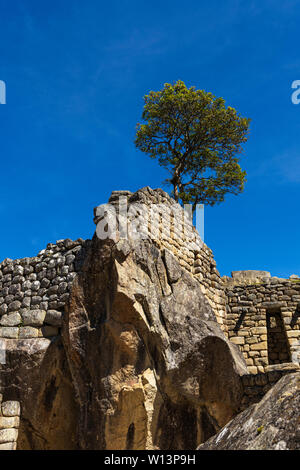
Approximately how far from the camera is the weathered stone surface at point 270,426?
260 centimetres

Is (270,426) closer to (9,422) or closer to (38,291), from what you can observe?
(9,422)

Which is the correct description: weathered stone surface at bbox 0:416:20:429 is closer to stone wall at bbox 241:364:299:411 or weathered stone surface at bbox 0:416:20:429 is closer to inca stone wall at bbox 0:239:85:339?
inca stone wall at bbox 0:239:85:339

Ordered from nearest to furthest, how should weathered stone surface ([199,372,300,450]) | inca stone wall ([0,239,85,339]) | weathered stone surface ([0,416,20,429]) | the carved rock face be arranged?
weathered stone surface ([199,372,300,450]) < the carved rock face < weathered stone surface ([0,416,20,429]) < inca stone wall ([0,239,85,339])

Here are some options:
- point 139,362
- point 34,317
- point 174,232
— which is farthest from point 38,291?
point 174,232

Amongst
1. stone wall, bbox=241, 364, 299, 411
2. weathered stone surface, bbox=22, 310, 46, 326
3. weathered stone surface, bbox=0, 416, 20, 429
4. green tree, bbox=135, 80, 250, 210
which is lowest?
weathered stone surface, bbox=0, 416, 20, 429

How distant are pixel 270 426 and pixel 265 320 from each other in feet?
34.0

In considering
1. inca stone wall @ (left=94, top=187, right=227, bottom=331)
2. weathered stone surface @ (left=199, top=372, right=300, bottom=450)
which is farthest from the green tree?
weathered stone surface @ (left=199, top=372, right=300, bottom=450)

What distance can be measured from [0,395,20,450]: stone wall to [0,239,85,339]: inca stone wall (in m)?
1.39

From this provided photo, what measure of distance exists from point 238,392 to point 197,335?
1341 mm

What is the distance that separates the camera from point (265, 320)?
1272cm

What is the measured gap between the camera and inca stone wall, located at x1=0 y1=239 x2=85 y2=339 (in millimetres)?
9359
